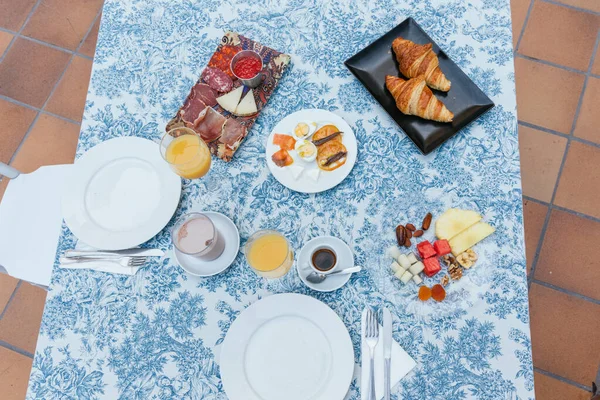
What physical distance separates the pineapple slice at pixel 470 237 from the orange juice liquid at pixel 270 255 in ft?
1.28

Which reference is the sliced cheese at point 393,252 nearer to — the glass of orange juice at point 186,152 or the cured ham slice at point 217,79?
the glass of orange juice at point 186,152

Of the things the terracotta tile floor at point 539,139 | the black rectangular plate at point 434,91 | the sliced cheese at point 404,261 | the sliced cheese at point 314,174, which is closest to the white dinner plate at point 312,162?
the sliced cheese at point 314,174

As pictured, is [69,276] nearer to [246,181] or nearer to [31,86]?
[246,181]

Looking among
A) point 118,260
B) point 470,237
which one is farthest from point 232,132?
point 470,237

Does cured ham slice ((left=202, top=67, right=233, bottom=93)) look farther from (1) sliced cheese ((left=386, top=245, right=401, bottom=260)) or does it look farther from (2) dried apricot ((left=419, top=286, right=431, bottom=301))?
(2) dried apricot ((left=419, top=286, right=431, bottom=301))

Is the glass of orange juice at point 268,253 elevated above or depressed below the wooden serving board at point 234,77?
below

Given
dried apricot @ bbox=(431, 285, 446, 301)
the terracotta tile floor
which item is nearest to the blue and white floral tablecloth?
dried apricot @ bbox=(431, 285, 446, 301)

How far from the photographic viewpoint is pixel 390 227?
3.65 ft

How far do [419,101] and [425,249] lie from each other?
36 cm

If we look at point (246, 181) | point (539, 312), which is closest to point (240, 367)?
point (246, 181)

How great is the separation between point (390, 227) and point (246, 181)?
1.27ft

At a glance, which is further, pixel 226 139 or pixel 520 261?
pixel 226 139

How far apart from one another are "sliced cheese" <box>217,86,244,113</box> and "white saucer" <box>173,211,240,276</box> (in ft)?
0.95

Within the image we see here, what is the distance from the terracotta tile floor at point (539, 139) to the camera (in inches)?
70.4
